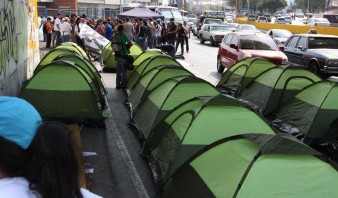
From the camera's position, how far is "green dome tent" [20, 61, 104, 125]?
8.93 meters

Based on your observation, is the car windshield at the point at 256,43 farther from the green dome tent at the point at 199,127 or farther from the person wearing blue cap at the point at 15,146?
the person wearing blue cap at the point at 15,146

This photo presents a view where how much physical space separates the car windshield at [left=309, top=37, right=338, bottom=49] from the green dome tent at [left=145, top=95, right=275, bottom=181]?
439 inches

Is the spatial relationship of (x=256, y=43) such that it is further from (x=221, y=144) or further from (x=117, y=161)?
(x=221, y=144)

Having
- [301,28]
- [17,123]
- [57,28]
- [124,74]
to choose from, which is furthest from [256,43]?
[301,28]

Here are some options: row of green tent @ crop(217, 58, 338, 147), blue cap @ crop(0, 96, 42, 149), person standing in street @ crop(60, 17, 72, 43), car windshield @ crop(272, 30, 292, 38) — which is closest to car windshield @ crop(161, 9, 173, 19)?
car windshield @ crop(272, 30, 292, 38)

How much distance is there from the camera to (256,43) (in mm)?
16359

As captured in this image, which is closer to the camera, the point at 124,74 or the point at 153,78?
the point at 153,78

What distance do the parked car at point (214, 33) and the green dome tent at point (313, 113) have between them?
2266 centimetres

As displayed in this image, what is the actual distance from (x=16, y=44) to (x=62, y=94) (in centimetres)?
322

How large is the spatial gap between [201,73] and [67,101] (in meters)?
8.99

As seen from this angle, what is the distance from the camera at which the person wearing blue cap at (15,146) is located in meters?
1.76

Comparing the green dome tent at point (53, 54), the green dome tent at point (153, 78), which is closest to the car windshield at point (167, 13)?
the green dome tent at point (53, 54)

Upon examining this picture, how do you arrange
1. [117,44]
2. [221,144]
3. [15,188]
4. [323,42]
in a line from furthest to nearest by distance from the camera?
[323,42], [117,44], [221,144], [15,188]

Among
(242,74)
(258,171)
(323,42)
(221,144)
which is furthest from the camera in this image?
(323,42)
